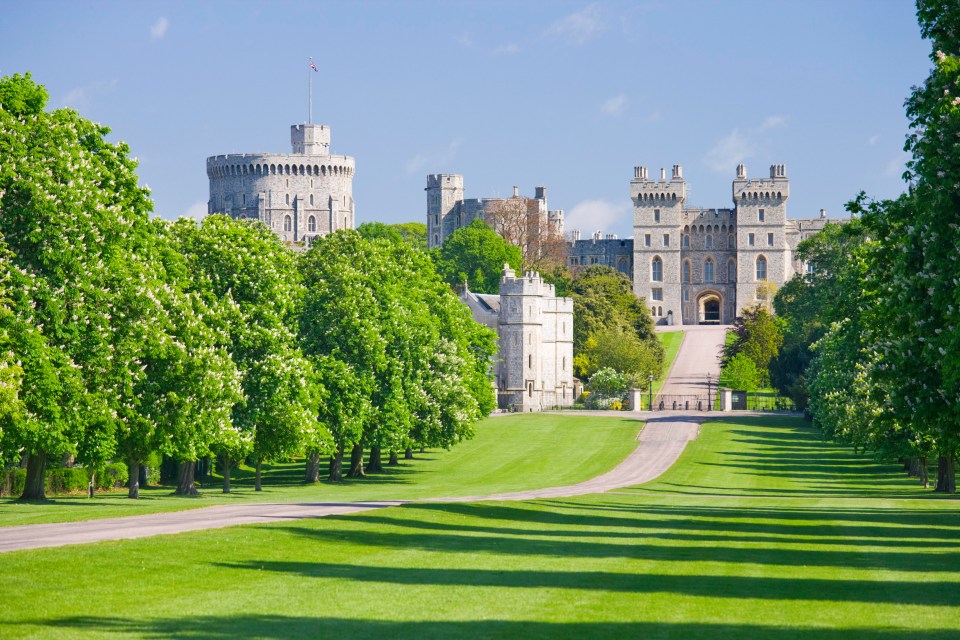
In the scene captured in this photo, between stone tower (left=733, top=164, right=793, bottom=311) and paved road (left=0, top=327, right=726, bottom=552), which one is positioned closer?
paved road (left=0, top=327, right=726, bottom=552)

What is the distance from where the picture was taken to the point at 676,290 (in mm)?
186125

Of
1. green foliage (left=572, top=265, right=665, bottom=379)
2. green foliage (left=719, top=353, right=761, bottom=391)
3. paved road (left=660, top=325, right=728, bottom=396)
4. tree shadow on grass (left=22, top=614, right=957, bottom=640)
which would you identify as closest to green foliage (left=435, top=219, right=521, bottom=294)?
green foliage (left=572, top=265, right=665, bottom=379)

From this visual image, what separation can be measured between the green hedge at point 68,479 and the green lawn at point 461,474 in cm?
176

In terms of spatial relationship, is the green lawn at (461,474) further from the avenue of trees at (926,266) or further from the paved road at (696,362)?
the paved road at (696,362)

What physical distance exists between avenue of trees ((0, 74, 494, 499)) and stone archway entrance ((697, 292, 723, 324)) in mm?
132278

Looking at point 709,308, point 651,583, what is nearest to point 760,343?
point 709,308

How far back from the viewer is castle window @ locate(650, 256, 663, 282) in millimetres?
186625

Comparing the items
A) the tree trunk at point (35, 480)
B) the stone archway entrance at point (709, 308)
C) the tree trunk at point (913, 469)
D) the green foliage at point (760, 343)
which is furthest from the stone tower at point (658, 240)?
the tree trunk at point (35, 480)

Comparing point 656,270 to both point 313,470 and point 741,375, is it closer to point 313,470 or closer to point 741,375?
point 741,375

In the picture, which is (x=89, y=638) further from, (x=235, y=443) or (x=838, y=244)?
(x=838, y=244)

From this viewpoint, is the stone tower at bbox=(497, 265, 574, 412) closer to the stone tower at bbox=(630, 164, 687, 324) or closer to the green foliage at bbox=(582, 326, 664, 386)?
the green foliage at bbox=(582, 326, 664, 386)

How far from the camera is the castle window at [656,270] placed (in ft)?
612

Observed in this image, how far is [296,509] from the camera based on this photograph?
3581cm

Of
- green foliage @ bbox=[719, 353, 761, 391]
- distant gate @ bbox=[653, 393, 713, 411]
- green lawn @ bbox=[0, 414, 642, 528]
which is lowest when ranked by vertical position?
green lawn @ bbox=[0, 414, 642, 528]
